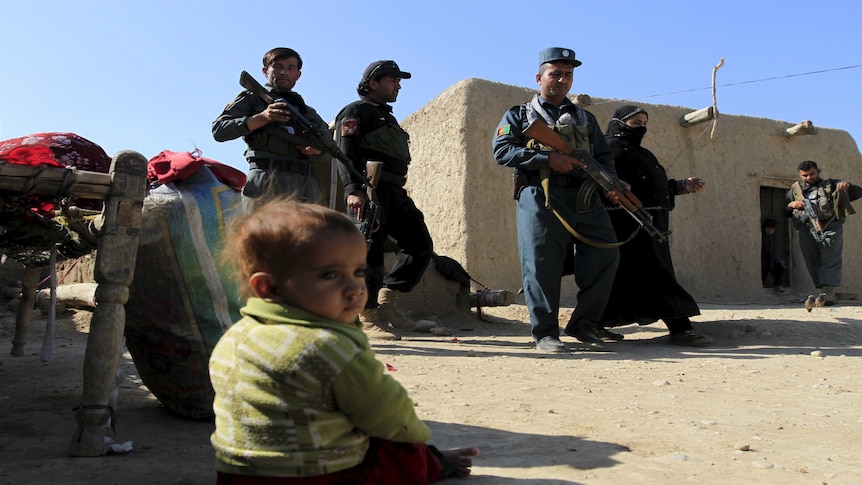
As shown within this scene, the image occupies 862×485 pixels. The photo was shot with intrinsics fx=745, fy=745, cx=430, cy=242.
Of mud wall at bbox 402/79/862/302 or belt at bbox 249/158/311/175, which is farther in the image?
mud wall at bbox 402/79/862/302

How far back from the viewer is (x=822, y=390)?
10.5ft

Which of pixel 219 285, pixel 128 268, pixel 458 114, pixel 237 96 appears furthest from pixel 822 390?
pixel 458 114

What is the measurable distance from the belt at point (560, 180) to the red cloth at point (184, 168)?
2.38 m

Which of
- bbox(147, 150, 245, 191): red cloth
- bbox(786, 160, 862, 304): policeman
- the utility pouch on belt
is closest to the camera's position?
bbox(147, 150, 245, 191): red cloth

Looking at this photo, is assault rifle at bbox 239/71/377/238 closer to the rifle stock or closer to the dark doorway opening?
the rifle stock

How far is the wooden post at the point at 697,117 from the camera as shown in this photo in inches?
396

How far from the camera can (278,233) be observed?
1438mm

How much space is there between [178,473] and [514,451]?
90cm

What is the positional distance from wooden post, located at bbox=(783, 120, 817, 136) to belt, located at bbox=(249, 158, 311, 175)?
9506 millimetres

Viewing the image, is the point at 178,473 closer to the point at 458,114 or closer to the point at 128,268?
the point at 128,268

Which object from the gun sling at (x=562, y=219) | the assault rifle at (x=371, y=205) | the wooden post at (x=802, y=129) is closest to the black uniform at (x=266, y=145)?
the assault rifle at (x=371, y=205)

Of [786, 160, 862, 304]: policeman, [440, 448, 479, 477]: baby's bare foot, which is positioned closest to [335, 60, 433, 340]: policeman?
[440, 448, 479, 477]: baby's bare foot

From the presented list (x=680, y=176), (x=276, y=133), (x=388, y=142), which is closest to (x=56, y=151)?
(x=276, y=133)

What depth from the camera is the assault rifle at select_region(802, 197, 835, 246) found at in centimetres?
912
